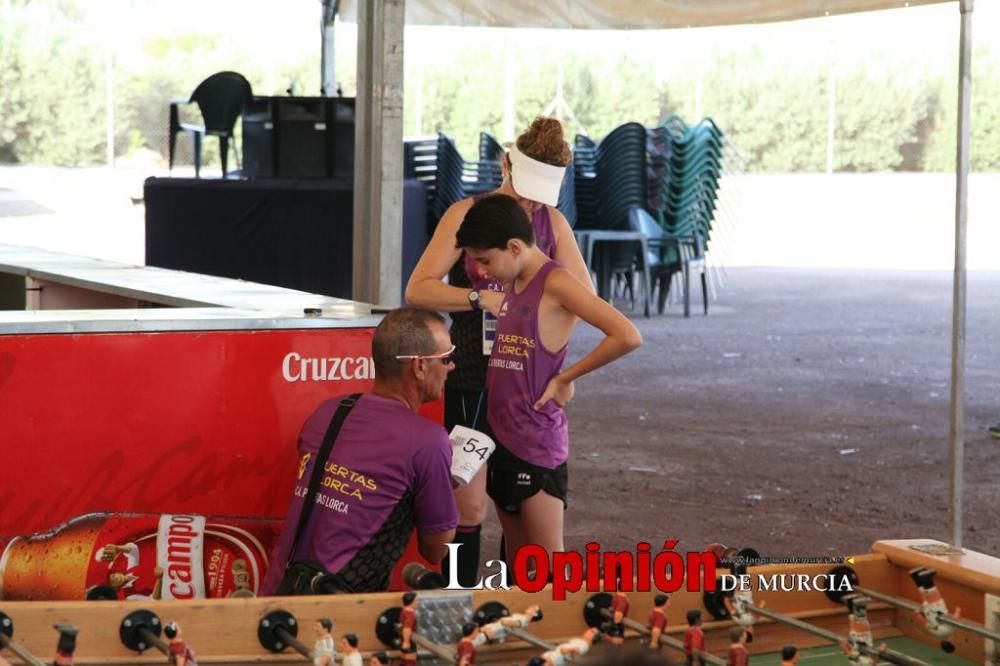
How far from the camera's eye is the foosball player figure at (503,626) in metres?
2.57

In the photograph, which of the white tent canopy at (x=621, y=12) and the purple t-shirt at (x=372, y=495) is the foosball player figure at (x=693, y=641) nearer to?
the purple t-shirt at (x=372, y=495)

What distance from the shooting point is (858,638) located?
Result: 2.55 metres

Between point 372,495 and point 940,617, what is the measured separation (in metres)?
1.28

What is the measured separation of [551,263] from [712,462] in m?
3.95

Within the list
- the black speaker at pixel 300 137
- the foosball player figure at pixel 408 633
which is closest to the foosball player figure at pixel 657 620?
the foosball player figure at pixel 408 633

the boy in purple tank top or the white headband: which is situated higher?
the white headband

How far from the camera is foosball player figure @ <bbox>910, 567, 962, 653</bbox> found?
109 inches

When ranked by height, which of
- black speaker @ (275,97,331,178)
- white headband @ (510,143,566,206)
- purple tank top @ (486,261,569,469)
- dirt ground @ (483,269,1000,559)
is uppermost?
black speaker @ (275,97,331,178)

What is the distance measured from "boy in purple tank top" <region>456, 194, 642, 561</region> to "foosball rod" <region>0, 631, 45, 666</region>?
67.8 inches

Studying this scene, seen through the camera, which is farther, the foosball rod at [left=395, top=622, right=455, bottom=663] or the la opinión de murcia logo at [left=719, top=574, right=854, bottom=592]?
the la opinión de murcia logo at [left=719, top=574, right=854, bottom=592]

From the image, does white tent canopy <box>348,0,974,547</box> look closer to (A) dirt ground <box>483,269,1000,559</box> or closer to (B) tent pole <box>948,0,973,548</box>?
(B) tent pole <box>948,0,973,548</box>

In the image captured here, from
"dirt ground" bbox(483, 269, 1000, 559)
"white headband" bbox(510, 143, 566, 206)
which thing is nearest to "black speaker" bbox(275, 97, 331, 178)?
"dirt ground" bbox(483, 269, 1000, 559)

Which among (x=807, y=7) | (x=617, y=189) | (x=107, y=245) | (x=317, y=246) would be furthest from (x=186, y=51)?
(x=807, y=7)

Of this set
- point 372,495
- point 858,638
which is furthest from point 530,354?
point 858,638
